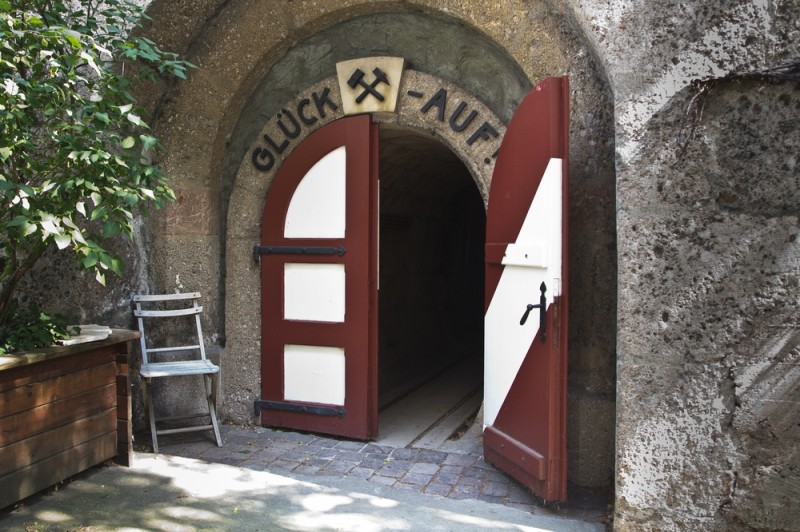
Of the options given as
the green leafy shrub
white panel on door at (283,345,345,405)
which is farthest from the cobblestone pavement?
the green leafy shrub

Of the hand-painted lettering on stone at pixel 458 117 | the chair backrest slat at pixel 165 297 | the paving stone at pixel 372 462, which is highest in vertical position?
the hand-painted lettering on stone at pixel 458 117

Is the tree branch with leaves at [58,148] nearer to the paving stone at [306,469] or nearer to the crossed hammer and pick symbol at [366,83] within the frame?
the crossed hammer and pick symbol at [366,83]

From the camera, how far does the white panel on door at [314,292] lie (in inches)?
185

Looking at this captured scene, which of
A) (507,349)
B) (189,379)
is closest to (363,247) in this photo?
(507,349)

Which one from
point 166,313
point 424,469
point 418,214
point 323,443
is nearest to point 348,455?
point 323,443

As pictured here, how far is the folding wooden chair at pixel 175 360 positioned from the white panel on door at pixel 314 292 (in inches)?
26.1

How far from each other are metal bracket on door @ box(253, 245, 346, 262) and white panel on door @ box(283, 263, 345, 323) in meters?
0.09

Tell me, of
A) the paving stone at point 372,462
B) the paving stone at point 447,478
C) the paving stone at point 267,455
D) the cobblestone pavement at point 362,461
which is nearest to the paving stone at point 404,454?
the cobblestone pavement at point 362,461

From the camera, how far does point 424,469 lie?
409 centimetres

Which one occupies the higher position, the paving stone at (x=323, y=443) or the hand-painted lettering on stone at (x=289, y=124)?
the hand-painted lettering on stone at (x=289, y=124)

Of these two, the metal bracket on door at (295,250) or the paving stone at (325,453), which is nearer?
the paving stone at (325,453)

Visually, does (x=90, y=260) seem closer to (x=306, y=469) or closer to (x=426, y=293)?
(x=306, y=469)

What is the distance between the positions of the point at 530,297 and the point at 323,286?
1727mm

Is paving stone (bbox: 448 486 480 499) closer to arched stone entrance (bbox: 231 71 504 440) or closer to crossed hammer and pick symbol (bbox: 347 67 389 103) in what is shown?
arched stone entrance (bbox: 231 71 504 440)
